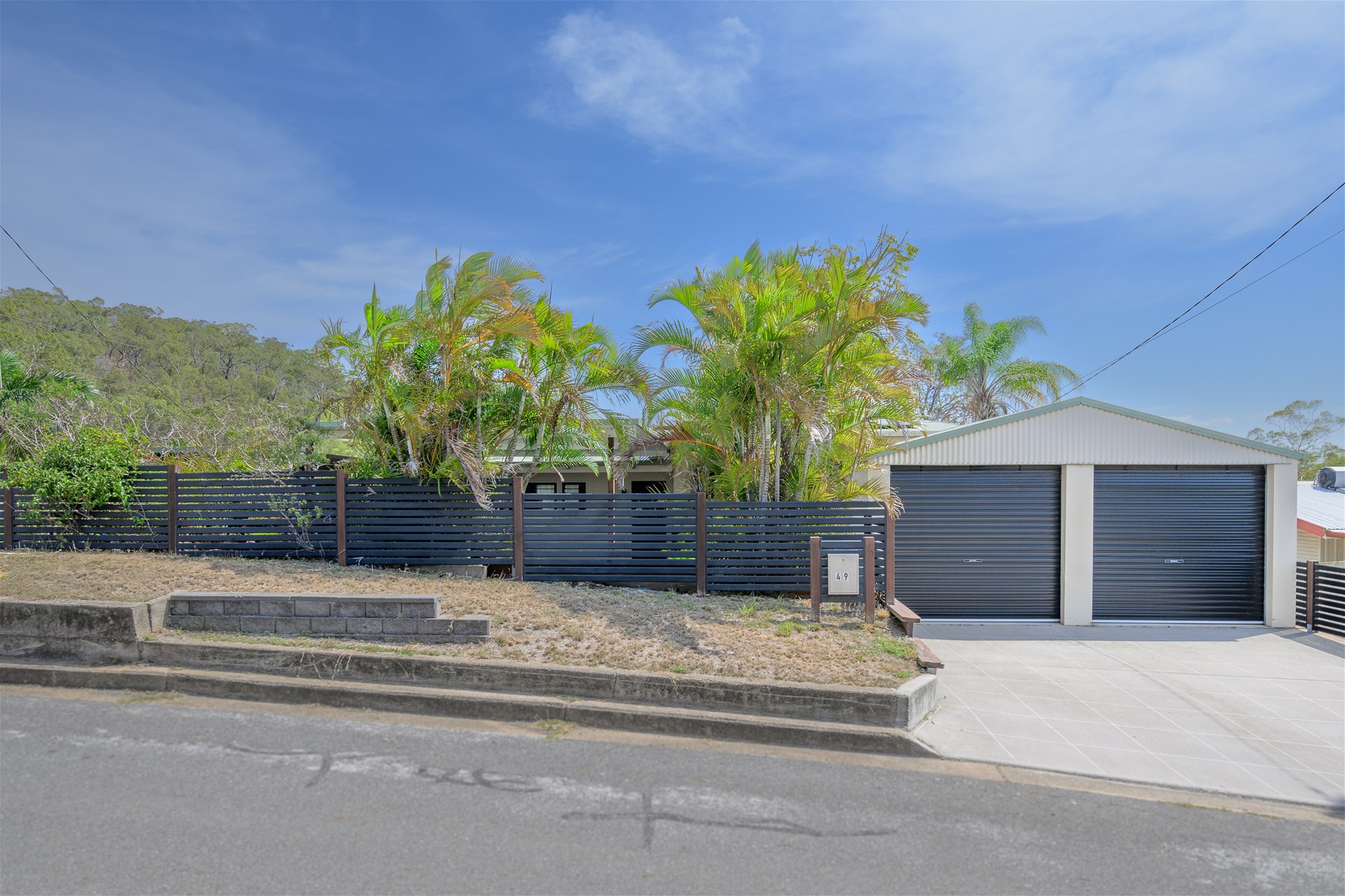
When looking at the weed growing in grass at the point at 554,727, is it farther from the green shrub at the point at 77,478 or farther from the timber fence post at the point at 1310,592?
the timber fence post at the point at 1310,592

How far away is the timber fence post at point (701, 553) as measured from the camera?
813 cm

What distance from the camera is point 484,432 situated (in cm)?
891

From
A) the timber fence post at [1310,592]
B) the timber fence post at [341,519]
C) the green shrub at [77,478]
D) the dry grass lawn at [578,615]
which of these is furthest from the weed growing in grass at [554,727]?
the timber fence post at [1310,592]

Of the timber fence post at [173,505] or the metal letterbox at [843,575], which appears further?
the timber fence post at [173,505]

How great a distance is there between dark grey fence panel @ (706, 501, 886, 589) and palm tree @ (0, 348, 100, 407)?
11067 mm

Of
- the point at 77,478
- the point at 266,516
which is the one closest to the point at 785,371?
the point at 266,516

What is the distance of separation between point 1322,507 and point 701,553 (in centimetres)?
1326

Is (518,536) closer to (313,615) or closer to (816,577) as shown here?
(313,615)

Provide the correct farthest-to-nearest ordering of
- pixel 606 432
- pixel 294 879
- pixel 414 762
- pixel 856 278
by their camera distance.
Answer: pixel 606 432
pixel 856 278
pixel 414 762
pixel 294 879

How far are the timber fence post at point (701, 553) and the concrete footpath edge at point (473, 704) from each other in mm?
3284

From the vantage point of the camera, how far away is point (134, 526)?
8734 mm

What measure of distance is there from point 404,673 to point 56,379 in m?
10.6

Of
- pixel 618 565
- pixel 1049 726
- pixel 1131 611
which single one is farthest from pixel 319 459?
pixel 1131 611

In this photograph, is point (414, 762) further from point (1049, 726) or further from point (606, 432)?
point (606, 432)
